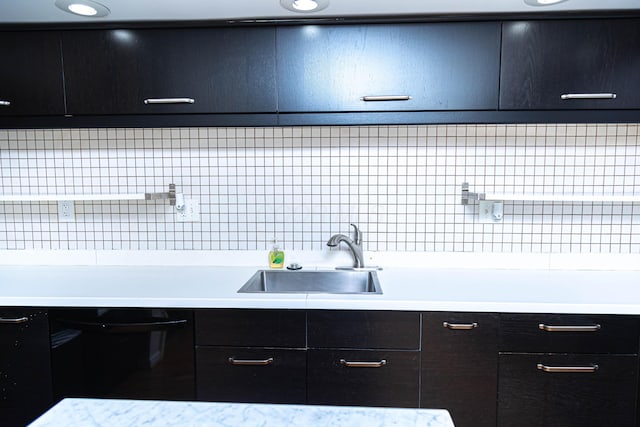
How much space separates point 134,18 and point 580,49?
1.93 m

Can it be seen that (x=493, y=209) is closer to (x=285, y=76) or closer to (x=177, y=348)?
(x=285, y=76)

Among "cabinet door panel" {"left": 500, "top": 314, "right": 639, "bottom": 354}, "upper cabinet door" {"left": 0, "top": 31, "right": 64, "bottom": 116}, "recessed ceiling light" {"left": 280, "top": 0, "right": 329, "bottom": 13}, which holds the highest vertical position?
"recessed ceiling light" {"left": 280, "top": 0, "right": 329, "bottom": 13}

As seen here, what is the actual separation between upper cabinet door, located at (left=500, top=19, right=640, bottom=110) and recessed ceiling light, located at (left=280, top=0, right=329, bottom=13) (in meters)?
0.79

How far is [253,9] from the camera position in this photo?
5.30 feet

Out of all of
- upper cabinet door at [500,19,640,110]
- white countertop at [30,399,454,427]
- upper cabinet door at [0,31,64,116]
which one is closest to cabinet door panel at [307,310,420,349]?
white countertop at [30,399,454,427]

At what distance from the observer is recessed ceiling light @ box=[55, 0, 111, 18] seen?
1.54 m

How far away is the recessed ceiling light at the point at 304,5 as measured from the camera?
1.52 meters

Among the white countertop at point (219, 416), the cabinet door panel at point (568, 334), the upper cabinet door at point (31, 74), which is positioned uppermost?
the upper cabinet door at point (31, 74)

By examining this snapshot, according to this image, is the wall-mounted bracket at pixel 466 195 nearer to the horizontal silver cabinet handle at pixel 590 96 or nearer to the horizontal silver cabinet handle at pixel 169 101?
the horizontal silver cabinet handle at pixel 590 96

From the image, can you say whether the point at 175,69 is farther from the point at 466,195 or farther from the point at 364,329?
the point at 466,195

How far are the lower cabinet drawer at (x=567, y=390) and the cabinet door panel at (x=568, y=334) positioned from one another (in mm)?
33

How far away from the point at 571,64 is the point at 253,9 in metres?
1.37

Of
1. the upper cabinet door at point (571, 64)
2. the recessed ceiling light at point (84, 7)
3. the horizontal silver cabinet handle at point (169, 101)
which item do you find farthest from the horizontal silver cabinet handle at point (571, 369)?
the recessed ceiling light at point (84, 7)

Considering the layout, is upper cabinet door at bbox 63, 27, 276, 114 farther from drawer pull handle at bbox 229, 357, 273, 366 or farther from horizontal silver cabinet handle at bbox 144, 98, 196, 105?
drawer pull handle at bbox 229, 357, 273, 366
